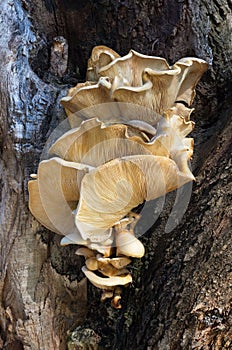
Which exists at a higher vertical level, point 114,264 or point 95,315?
point 114,264

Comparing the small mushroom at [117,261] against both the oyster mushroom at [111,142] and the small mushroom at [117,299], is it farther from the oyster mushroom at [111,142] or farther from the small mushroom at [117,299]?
the oyster mushroom at [111,142]

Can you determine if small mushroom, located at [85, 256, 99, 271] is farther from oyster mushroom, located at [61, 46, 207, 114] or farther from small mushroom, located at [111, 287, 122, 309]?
oyster mushroom, located at [61, 46, 207, 114]

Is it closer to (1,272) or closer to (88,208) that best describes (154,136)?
(88,208)

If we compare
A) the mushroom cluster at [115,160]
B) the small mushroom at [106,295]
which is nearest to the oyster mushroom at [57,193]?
the mushroom cluster at [115,160]

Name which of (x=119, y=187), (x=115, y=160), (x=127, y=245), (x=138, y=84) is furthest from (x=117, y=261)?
(x=138, y=84)

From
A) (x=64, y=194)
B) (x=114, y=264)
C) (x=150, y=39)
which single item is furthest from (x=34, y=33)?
(x=114, y=264)

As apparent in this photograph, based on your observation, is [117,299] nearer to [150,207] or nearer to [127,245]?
[127,245]
